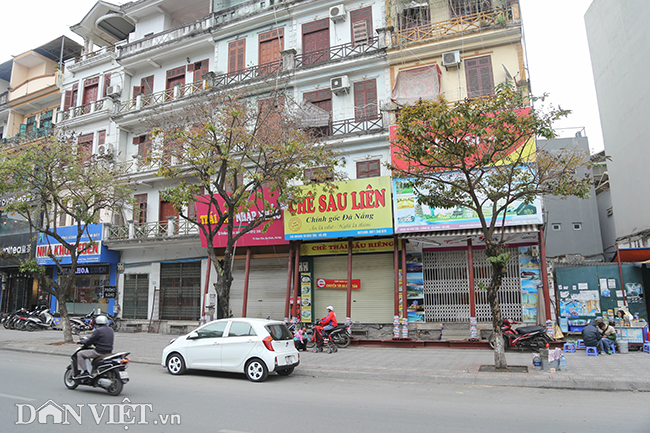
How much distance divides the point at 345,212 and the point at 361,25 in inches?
353

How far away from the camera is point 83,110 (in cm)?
2533

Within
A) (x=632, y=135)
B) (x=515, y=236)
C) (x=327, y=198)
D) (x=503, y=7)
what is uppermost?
(x=503, y=7)

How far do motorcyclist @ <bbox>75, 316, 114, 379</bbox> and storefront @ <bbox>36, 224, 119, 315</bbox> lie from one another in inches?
608

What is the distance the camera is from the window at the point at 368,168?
17578 mm

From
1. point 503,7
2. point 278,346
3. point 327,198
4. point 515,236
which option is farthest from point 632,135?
point 278,346

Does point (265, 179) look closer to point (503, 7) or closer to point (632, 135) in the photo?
point (503, 7)

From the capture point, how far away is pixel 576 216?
2666 centimetres

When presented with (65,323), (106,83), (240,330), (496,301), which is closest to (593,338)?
(496,301)

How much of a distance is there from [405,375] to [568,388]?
3368 millimetres

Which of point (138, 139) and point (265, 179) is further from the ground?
point (138, 139)

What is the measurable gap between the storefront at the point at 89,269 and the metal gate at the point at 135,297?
63 cm

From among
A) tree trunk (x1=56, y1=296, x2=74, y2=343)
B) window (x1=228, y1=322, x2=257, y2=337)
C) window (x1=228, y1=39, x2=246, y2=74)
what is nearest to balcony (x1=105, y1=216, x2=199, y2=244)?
tree trunk (x1=56, y1=296, x2=74, y2=343)

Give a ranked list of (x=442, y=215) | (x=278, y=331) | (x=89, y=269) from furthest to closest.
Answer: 1. (x=89, y=269)
2. (x=442, y=215)
3. (x=278, y=331)

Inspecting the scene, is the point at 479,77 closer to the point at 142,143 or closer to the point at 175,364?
the point at 175,364
